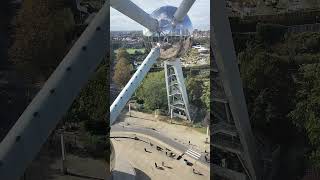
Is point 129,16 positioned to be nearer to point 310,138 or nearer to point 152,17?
point 152,17

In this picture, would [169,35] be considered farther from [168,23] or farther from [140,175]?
[140,175]

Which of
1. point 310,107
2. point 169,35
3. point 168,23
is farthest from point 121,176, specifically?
point 310,107

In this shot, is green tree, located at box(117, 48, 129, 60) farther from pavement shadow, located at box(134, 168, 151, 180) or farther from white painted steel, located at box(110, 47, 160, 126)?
pavement shadow, located at box(134, 168, 151, 180)

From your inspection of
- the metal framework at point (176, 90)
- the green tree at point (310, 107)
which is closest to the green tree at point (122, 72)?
the metal framework at point (176, 90)

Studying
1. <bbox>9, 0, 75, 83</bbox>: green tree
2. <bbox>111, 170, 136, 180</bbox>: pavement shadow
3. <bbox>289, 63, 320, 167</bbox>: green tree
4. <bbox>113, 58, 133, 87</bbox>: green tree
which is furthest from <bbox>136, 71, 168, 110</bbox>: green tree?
<bbox>289, 63, 320, 167</bbox>: green tree

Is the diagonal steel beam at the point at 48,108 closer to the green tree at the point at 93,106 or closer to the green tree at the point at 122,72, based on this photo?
the green tree at the point at 93,106
